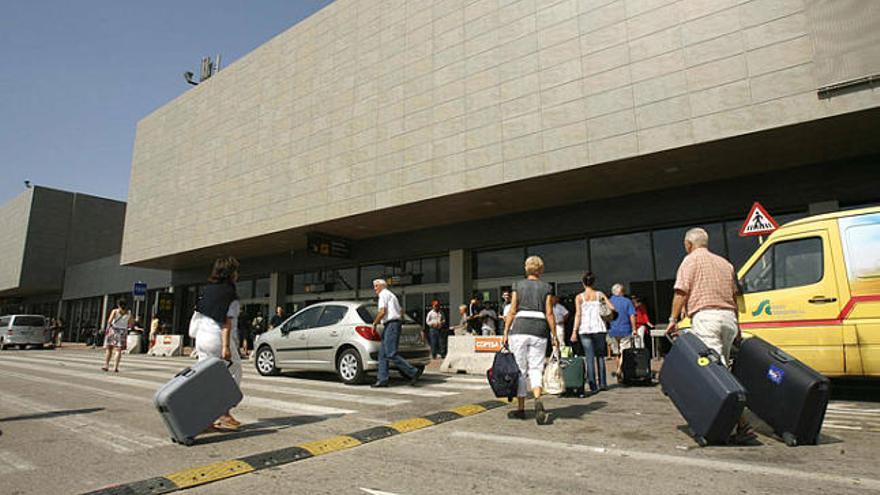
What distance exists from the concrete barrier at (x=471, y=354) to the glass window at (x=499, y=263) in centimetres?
521

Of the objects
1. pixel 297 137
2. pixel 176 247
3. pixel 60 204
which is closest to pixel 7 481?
pixel 297 137

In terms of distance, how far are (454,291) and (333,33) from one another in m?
11.4

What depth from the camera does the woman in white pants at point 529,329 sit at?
18.0ft

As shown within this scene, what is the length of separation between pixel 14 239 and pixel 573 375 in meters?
52.6

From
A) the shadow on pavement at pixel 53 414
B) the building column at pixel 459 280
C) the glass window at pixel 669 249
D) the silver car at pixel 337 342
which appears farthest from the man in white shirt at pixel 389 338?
the building column at pixel 459 280

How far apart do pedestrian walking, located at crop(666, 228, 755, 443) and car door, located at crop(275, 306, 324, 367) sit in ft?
23.7

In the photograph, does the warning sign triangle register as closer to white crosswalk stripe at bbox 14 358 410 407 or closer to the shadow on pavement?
white crosswalk stripe at bbox 14 358 410 407

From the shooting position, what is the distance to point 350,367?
9.20 m

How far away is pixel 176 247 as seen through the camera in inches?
961

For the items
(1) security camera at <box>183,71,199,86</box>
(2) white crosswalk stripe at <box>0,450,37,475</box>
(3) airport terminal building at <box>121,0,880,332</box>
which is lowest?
(2) white crosswalk stripe at <box>0,450,37,475</box>

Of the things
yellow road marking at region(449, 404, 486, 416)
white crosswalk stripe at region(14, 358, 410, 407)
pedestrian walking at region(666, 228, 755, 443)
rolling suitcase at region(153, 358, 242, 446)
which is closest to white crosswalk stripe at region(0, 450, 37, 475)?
rolling suitcase at region(153, 358, 242, 446)

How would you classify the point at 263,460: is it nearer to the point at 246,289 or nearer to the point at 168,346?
Result: the point at 168,346

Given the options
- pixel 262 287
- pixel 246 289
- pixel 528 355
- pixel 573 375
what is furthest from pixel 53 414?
pixel 246 289

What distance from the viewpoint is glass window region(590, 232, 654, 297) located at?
14.1 m
